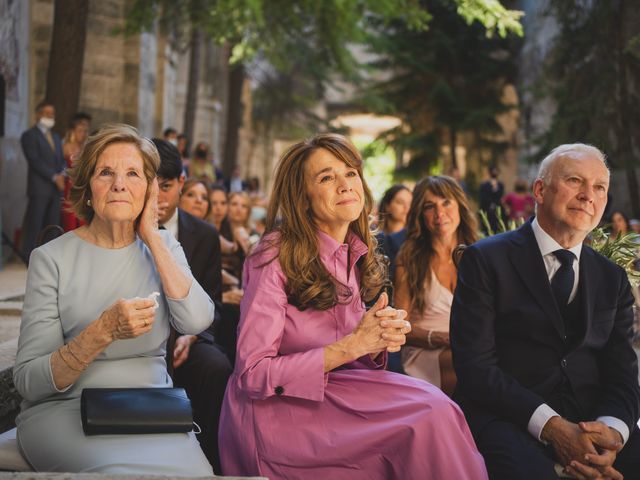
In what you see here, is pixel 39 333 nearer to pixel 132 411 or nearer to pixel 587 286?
pixel 132 411

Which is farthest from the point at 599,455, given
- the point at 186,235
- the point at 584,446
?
the point at 186,235

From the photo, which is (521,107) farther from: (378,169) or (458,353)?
(458,353)

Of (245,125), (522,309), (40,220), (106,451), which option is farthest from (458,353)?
(245,125)

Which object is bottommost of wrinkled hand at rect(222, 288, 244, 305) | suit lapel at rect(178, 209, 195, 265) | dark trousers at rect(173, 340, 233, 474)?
dark trousers at rect(173, 340, 233, 474)

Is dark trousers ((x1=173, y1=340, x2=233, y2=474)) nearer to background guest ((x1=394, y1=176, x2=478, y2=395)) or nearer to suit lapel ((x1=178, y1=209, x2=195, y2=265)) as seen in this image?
suit lapel ((x1=178, y1=209, x2=195, y2=265))

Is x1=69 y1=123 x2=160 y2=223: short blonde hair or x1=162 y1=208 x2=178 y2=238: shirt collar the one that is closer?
x1=69 y1=123 x2=160 y2=223: short blonde hair

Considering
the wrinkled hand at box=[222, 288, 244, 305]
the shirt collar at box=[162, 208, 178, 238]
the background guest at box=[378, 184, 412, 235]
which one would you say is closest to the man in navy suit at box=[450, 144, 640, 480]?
the shirt collar at box=[162, 208, 178, 238]

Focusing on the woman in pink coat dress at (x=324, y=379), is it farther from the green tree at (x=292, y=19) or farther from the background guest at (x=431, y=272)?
the green tree at (x=292, y=19)

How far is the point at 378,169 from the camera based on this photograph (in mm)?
34906

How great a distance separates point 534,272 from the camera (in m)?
3.64

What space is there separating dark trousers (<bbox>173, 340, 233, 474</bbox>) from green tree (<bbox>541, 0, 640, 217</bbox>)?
11807mm

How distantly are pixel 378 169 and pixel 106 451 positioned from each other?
32366 mm

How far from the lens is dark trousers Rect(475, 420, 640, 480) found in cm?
333

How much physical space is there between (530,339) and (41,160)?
7775 millimetres
